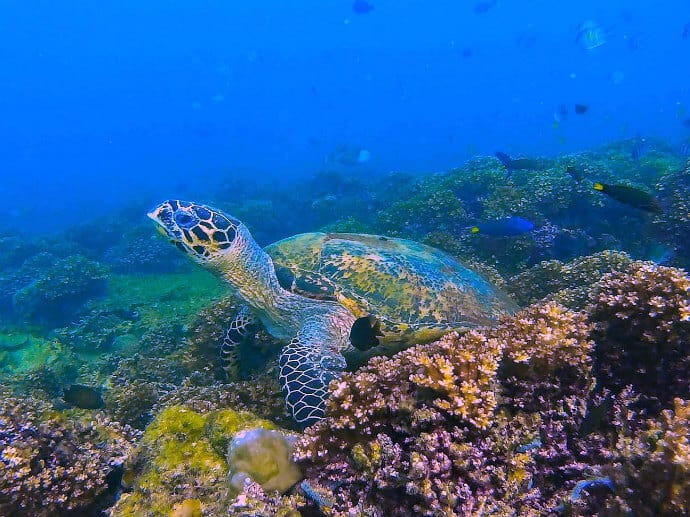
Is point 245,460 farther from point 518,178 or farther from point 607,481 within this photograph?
point 518,178

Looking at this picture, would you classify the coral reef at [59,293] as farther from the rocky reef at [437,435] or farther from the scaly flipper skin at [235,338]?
the scaly flipper skin at [235,338]

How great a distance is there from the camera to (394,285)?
405cm

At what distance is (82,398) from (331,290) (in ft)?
9.27

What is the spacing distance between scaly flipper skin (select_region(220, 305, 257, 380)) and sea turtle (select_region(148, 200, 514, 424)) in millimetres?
17

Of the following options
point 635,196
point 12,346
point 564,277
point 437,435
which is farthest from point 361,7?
point 437,435

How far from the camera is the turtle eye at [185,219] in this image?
3889 millimetres

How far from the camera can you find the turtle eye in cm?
389

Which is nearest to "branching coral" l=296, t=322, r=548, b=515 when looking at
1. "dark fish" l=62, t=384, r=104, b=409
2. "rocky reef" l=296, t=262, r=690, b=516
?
"rocky reef" l=296, t=262, r=690, b=516

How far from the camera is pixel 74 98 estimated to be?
127 meters

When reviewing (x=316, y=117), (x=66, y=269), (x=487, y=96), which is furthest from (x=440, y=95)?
(x=66, y=269)

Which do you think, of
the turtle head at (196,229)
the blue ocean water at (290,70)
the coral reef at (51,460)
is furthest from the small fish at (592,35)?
the blue ocean water at (290,70)

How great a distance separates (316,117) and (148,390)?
109 meters

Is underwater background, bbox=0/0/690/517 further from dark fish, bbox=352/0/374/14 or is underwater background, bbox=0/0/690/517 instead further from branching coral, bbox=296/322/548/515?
dark fish, bbox=352/0/374/14

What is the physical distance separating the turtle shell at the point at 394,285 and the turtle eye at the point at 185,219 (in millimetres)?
1104
